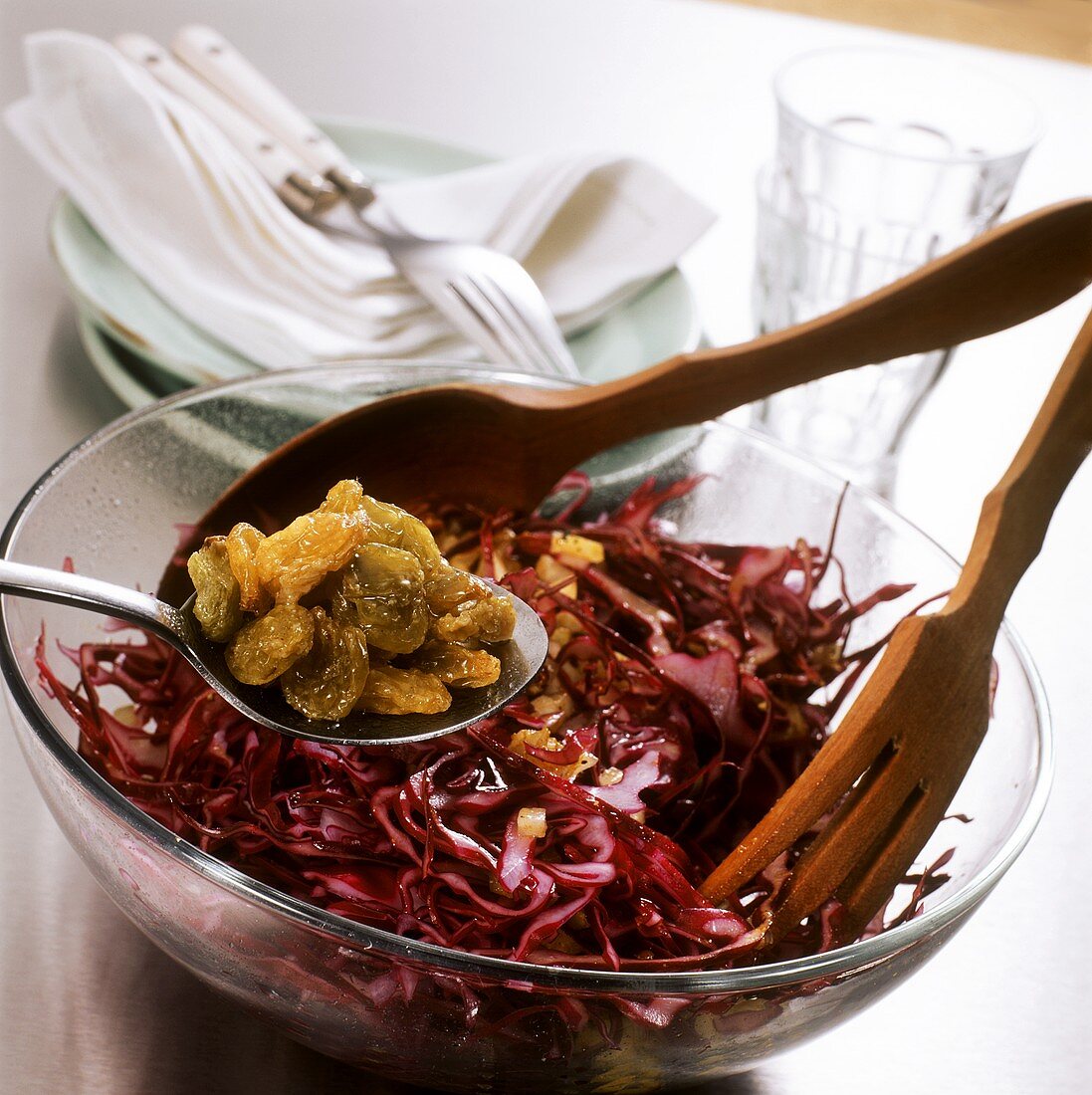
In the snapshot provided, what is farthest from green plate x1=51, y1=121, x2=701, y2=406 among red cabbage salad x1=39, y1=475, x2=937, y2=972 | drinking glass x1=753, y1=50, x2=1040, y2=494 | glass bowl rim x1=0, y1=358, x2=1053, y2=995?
glass bowl rim x1=0, y1=358, x2=1053, y2=995

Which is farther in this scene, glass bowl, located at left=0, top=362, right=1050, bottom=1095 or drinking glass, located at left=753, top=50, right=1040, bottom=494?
drinking glass, located at left=753, top=50, right=1040, bottom=494

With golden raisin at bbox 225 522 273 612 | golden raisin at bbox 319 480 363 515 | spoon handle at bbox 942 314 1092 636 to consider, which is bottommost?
golden raisin at bbox 225 522 273 612

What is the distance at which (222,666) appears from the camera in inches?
28.6

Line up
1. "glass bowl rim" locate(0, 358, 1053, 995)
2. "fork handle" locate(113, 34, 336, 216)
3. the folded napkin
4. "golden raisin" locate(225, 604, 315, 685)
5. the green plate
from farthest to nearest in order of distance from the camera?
"fork handle" locate(113, 34, 336, 216) → the folded napkin → the green plate → "golden raisin" locate(225, 604, 315, 685) → "glass bowl rim" locate(0, 358, 1053, 995)

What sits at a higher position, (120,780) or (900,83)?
(900,83)

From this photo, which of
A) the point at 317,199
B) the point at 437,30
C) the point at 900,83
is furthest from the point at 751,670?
the point at 437,30

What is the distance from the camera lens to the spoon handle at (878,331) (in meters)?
0.85

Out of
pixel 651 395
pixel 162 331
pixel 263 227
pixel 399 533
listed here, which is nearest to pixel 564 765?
pixel 399 533

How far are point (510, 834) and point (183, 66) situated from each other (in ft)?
3.78

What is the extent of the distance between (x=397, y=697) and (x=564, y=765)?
10 centimetres

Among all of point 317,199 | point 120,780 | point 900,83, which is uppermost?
→ point 900,83

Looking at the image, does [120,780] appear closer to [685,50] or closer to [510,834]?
[510,834]

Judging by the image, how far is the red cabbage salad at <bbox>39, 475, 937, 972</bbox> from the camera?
2.28 feet

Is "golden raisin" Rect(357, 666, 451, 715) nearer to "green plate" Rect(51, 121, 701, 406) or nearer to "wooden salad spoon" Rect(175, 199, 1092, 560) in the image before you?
"wooden salad spoon" Rect(175, 199, 1092, 560)
